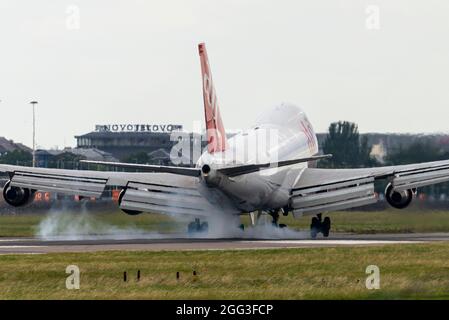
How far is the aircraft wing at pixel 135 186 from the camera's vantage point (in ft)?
217

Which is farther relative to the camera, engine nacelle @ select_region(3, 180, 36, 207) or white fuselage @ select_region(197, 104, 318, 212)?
engine nacelle @ select_region(3, 180, 36, 207)

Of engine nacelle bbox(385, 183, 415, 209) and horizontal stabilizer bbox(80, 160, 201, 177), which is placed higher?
horizontal stabilizer bbox(80, 160, 201, 177)

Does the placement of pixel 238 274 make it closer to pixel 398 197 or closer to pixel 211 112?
pixel 211 112

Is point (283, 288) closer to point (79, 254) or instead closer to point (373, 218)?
point (79, 254)

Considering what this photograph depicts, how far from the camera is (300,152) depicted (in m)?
75.2

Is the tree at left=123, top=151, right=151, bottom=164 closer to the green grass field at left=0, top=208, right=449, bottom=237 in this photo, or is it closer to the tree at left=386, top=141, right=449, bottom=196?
the green grass field at left=0, top=208, right=449, bottom=237

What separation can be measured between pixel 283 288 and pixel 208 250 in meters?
14.9

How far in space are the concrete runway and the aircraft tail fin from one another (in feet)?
14.6

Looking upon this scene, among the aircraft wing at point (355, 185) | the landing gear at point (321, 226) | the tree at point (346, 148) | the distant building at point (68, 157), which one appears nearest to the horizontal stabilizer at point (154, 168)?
the aircraft wing at point (355, 185)

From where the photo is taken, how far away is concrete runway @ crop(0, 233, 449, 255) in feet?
182

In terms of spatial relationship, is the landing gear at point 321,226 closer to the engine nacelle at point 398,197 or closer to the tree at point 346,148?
the engine nacelle at point 398,197

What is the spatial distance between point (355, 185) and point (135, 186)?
11023mm

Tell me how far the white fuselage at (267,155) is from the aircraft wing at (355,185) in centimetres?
96

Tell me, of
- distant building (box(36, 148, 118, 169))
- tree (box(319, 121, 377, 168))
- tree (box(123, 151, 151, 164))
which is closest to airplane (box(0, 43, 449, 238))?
tree (box(319, 121, 377, 168))
